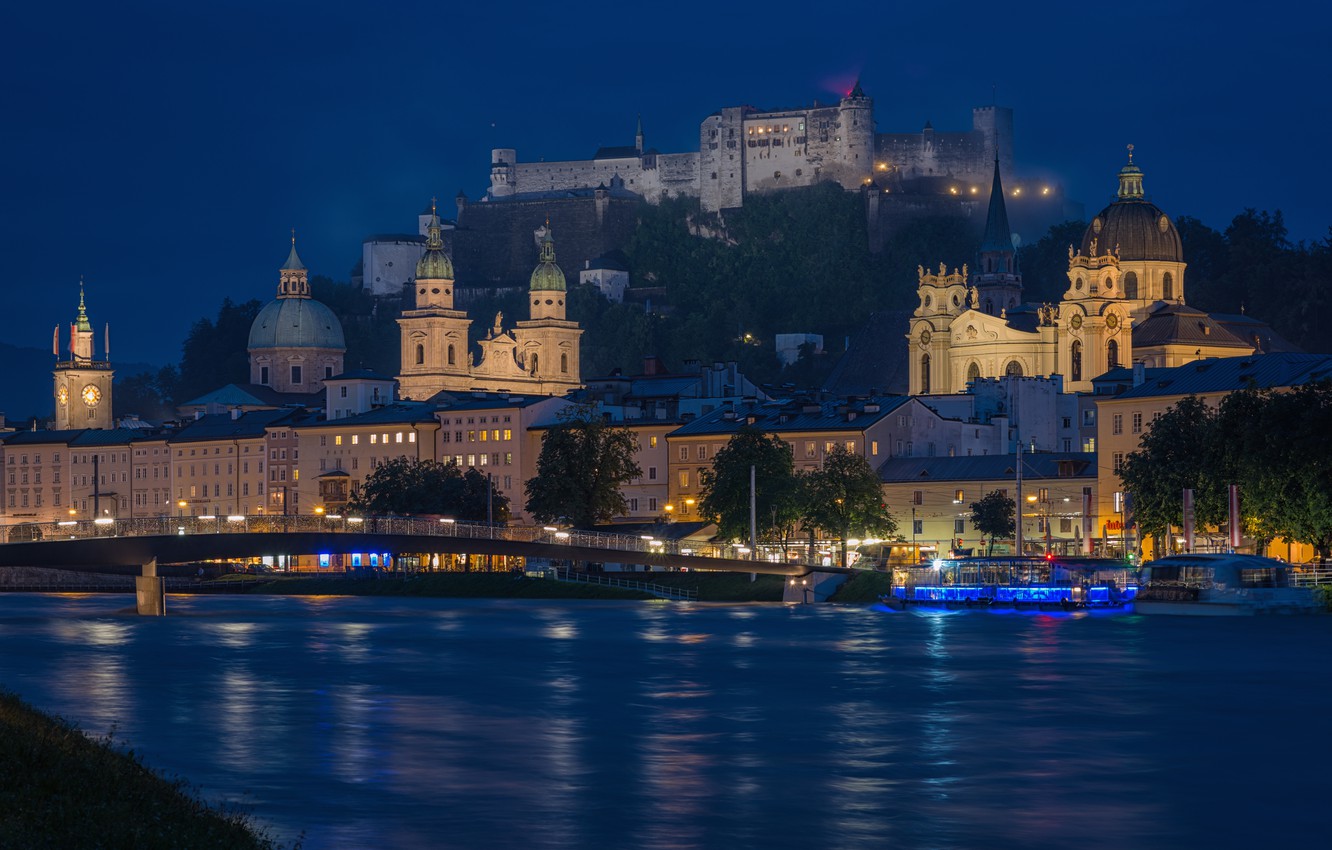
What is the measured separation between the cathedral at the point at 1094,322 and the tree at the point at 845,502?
1518 inches

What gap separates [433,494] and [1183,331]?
43.4 meters

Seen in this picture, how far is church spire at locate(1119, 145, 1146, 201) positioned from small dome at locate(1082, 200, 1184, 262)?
1.81m

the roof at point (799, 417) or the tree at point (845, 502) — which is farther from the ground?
the roof at point (799, 417)

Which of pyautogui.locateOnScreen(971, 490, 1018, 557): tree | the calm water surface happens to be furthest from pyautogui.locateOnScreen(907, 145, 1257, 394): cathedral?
the calm water surface

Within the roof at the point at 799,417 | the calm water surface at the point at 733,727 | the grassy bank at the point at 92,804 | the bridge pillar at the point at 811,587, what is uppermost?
the roof at the point at 799,417

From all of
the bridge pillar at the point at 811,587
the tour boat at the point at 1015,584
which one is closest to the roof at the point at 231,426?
the bridge pillar at the point at 811,587

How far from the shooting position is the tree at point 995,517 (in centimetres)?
10106

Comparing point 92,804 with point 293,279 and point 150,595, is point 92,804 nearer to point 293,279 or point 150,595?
point 150,595

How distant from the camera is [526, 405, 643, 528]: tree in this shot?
349 feet

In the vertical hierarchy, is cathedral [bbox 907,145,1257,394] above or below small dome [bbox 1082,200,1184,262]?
below

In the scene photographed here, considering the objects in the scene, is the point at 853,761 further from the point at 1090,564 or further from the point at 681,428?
the point at 681,428

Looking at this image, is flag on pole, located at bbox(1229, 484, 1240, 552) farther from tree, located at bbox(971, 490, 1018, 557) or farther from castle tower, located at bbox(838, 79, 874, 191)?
castle tower, located at bbox(838, 79, 874, 191)

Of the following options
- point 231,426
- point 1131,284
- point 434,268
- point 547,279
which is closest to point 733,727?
point 1131,284

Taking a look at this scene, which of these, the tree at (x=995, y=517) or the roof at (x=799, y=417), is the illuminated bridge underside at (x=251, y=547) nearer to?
the tree at (x=995, y=517)
